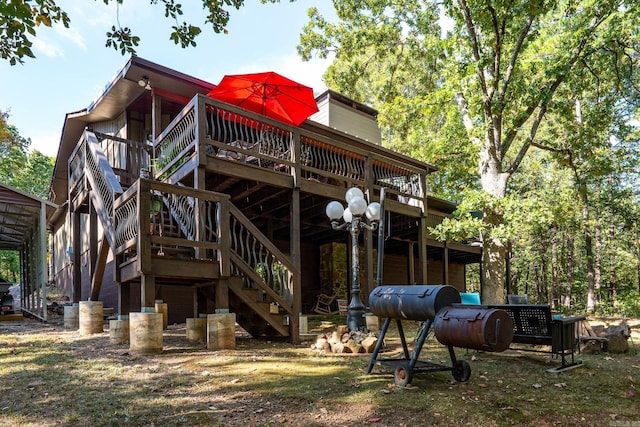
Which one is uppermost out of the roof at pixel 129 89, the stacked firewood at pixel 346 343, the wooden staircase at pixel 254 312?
the roof at pixel 129 89

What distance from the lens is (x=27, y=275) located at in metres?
14.0

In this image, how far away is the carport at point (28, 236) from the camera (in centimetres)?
1039

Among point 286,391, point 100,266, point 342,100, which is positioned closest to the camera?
point 286,391

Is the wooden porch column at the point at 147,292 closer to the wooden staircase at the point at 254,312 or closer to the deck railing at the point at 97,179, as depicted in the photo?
the wooden staircase at the point at 254,312

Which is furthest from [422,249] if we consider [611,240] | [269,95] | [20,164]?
[20,164]

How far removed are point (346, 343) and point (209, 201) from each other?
298 cm

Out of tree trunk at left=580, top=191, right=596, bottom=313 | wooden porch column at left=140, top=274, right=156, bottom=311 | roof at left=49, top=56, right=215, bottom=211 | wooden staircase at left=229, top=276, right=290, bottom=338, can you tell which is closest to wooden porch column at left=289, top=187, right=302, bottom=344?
wooden staircase at left=229, top=276, right=290, bottom=338

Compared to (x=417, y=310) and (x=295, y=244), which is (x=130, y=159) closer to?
(x=295, y=244)

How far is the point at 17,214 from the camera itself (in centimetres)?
1187

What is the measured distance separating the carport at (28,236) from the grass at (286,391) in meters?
5.08

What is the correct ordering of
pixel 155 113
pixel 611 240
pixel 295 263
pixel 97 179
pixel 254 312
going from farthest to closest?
pixel 611 240
pixel 155 113
pixel 97 179
pixel 295 263
pixel 254 312

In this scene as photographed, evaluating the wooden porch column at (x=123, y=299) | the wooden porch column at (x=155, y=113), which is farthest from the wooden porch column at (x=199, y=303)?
the wooden porch column at (x=155, y=113)

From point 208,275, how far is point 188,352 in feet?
3.55

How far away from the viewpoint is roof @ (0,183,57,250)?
33.7 feet
